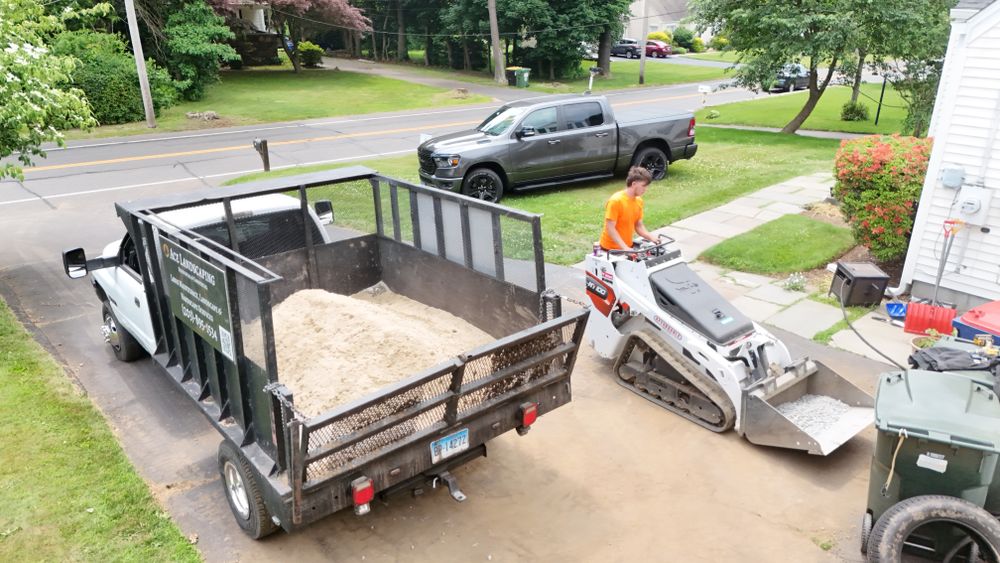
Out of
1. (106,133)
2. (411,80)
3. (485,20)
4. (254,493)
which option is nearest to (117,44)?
(106,133)

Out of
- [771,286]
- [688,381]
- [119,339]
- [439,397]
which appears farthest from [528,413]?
[771,286]

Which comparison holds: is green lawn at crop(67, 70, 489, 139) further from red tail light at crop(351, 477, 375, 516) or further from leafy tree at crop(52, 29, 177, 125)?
red tail light at crop(351, 477, 375, 516)

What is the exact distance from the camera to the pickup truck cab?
259 inches

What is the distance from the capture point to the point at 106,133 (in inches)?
928

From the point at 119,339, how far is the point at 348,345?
3560 millimetres

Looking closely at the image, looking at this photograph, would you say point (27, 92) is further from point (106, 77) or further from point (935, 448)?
point (106, 77)

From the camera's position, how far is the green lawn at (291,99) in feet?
84.4

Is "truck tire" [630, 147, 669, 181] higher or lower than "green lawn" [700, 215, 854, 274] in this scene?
higher

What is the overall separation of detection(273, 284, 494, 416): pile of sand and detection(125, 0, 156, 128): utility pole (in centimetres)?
1889

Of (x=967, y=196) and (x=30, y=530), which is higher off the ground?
(x=967, y=196)

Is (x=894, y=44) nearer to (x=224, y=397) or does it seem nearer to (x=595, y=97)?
(x=595, y=97)

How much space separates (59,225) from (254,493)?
1083 centimetres

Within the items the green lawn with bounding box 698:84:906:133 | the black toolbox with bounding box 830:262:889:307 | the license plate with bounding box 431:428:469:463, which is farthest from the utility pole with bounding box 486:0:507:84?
the license plate with bounding box 431:428:469:463

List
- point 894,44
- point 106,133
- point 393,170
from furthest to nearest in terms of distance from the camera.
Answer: point 106,133 → point 894,44 → point 393,170
